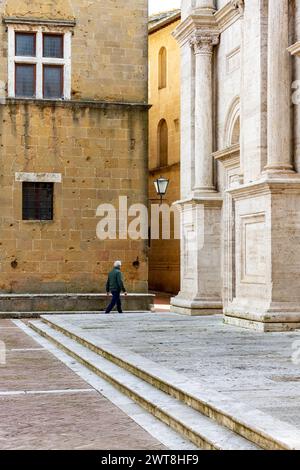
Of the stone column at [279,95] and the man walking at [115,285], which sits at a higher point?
the stone column at [279,95]

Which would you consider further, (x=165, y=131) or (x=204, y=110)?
(x=165, y=131)

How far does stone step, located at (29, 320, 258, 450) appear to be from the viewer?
7.18 metres

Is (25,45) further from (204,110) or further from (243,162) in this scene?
(243,162)

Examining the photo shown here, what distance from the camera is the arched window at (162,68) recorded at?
40.5m

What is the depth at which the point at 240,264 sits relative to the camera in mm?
17016

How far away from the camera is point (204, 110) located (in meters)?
20.9

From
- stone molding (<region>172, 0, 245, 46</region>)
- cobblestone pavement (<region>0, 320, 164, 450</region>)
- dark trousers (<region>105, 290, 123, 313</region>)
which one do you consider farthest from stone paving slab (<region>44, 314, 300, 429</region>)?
stone molding (<region>172, 0, 245, 46</region>)

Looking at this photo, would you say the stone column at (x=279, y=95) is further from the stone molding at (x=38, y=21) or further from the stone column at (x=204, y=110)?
the stone molding at (x=38, y=21)

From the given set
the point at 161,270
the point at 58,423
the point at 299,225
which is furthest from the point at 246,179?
the point at 161,270

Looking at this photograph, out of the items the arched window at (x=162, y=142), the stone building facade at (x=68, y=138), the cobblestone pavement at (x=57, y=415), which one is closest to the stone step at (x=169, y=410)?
the cobblestone pavement at (x=57, y=415)

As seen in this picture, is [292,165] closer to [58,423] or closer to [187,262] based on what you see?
[187,262]

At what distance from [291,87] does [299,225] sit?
8.10ft

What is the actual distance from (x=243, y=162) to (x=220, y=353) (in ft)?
19.5

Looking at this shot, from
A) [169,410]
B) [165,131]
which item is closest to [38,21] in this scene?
[165,131]
